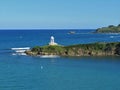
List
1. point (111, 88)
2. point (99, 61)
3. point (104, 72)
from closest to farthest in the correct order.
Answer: point (111, 88) → point (104, 72) → point (99, 61)

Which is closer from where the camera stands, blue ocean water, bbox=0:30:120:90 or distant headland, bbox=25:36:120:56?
blue ocean water, bbox=0:30:120:90

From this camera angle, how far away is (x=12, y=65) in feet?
274

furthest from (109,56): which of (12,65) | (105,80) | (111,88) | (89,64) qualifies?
(111,88)

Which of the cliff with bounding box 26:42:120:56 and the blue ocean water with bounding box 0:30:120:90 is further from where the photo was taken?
the cliff with bounding box 26:42:120:56

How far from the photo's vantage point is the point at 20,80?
6272 centimetres

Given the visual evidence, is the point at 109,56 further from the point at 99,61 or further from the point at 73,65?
the point at 73,65

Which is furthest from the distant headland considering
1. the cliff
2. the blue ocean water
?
the blue ocean water

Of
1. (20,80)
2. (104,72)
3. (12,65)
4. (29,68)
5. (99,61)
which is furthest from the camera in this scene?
(99,61)

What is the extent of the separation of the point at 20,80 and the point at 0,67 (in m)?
18.2

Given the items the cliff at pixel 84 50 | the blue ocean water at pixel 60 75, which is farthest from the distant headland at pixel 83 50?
the blue ocean water at pixel 60 75

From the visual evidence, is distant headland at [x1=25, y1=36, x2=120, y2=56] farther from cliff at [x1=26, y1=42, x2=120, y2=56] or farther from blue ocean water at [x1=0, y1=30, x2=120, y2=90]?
blue ocean water at [x1=0, y1=30, x2=120, y2=90]

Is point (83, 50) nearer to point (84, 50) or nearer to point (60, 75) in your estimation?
point (84, 50)

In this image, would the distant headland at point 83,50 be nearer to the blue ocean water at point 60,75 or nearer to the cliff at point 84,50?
the cliff at point 84,50

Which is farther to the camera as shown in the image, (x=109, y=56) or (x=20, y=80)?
(x=109, y=56)
